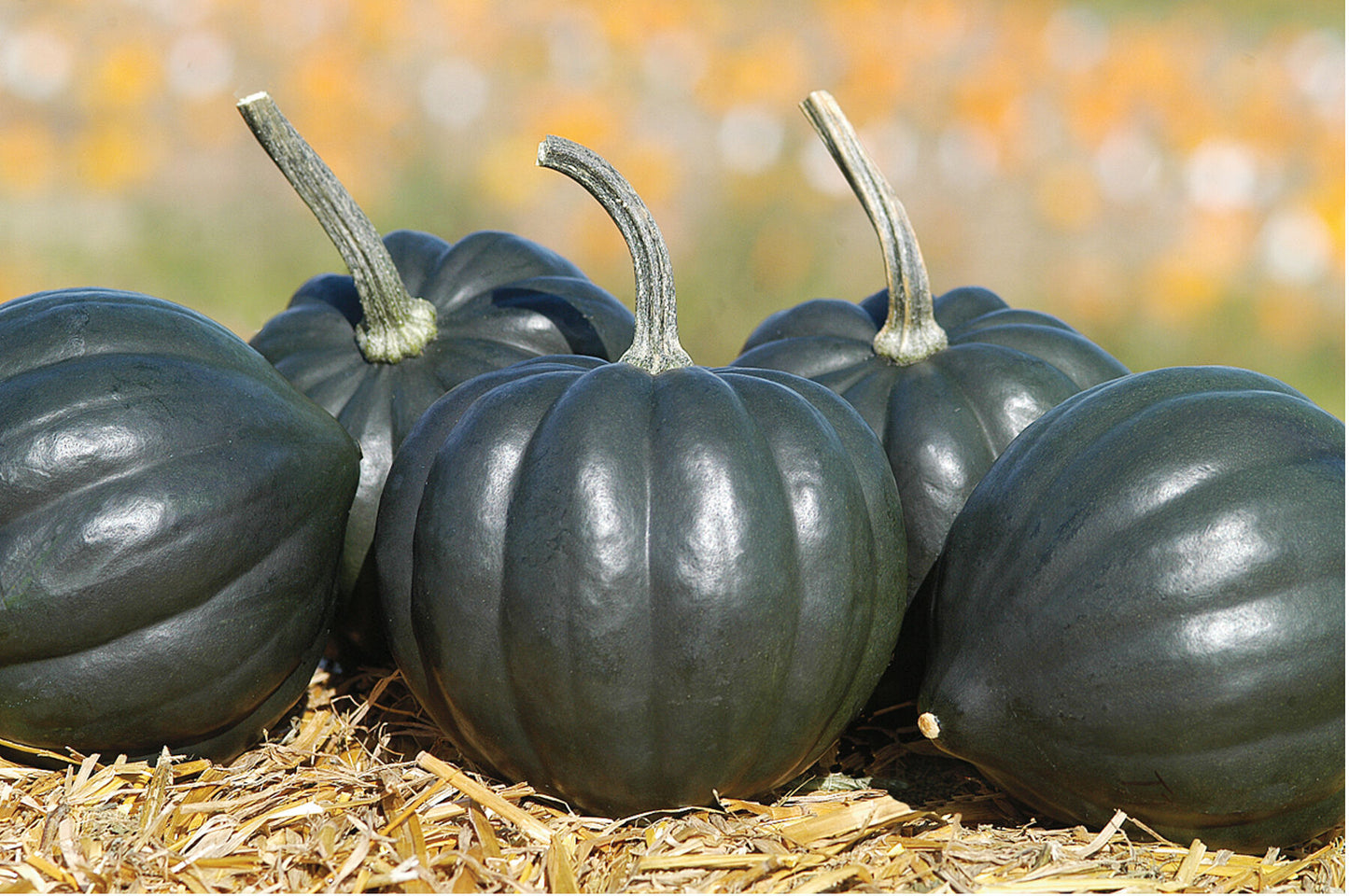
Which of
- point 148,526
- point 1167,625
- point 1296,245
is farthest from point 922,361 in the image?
point 1296,245

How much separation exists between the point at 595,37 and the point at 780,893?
21.3ft

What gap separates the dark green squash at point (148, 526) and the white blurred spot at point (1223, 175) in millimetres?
6117

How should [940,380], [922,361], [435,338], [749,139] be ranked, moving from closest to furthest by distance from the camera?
1. [940,380]
2. [922,361]
3. [435,338]
4. [749,139]

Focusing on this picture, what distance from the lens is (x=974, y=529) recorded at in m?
2.36

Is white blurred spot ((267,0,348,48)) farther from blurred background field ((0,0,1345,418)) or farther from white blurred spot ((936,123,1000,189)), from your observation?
white blurred spot ((936,123,1000,189))

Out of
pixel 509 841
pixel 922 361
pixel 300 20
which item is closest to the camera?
pixel 509 841

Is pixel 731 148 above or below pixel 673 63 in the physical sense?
below

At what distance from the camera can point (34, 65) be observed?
280 inches

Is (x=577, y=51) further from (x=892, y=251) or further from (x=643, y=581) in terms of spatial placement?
(x=643, y=581)

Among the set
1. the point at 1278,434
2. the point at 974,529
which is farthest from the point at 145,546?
the point at 1278,434

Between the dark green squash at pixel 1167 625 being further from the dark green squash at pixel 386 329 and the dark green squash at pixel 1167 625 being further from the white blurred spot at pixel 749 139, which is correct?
the white blurred spot at pixel 749 139

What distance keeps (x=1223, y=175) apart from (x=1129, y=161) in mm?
534

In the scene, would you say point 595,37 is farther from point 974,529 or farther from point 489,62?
point 974,529

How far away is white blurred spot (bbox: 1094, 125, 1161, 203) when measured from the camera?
23.8 ft
